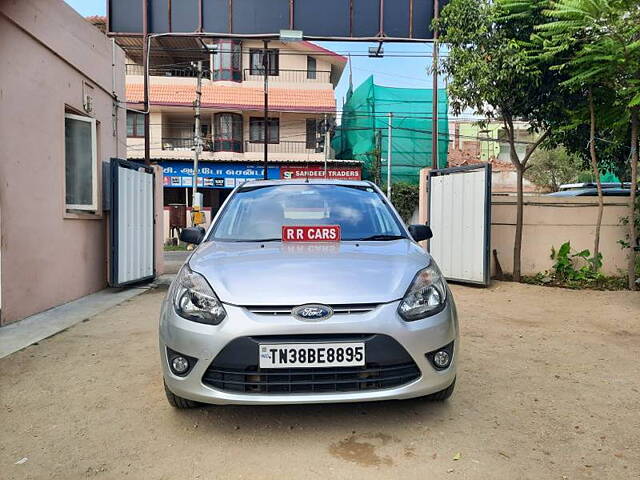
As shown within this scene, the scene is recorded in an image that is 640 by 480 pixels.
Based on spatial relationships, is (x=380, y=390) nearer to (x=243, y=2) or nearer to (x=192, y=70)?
(x=243, y=2)

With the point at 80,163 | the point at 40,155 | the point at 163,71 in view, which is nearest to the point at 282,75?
the point at 163,71

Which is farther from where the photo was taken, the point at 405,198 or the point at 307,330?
the point at 405,198

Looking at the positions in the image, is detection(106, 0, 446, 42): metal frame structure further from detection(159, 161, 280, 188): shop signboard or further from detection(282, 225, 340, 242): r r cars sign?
detection(159, 161, 280, 188): shop signboard

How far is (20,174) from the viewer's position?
17.3 ft

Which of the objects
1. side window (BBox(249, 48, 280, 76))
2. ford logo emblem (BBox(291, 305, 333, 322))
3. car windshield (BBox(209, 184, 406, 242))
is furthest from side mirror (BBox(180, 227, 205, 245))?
side window (BBox(249, 48, 280, 76))

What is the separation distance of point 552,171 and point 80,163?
100 ft

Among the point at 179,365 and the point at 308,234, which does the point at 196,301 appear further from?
the point at 308,234

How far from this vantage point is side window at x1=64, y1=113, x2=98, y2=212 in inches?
264

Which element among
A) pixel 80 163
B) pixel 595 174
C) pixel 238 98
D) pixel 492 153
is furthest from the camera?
pixel 492 153

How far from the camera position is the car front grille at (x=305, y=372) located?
93.2 inches

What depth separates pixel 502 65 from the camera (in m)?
7.47

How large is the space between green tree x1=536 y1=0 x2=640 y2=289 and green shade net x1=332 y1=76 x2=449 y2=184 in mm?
17717

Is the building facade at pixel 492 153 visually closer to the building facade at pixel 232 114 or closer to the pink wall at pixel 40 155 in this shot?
the building facade at pixel 232 114

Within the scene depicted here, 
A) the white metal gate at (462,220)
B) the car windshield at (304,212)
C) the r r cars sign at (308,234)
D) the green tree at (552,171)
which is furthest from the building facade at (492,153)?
the r r cars sign at (308,234)
